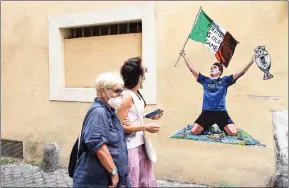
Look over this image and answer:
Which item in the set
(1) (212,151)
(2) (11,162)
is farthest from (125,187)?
(2) (11,162)

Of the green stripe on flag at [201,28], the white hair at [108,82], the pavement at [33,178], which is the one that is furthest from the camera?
the pavement at [33,178]

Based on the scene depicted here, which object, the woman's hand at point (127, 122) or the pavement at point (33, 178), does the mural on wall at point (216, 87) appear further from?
the woman's hand at point (127, 122)

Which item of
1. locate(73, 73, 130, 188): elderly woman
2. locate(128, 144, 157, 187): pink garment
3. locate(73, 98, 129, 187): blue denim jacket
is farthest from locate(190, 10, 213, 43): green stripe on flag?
locate(73, 98, 129, 187): blue denim jacket

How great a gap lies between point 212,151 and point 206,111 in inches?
21.7

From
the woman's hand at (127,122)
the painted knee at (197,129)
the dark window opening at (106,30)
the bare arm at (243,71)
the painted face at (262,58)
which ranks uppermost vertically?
the dark window opening at (106,30)

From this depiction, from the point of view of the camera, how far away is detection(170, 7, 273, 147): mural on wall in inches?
197

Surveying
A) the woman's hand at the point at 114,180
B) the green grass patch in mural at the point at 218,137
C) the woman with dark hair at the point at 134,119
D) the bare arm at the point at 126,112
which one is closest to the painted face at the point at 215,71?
the green grass patch in mural at the point at 218,137

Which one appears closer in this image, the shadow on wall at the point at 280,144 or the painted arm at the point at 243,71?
the shadow on wall at the point at 280,144

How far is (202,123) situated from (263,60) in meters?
1.17

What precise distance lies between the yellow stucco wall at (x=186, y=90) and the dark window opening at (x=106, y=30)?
34cm

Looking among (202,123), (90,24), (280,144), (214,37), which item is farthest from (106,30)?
(280,144)

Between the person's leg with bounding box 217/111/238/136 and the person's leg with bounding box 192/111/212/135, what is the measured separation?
0.51 ft

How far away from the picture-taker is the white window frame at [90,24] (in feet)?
18.1

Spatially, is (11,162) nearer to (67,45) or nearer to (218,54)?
(67,45)
